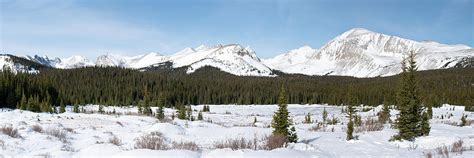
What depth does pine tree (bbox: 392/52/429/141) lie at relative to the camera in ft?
63.6

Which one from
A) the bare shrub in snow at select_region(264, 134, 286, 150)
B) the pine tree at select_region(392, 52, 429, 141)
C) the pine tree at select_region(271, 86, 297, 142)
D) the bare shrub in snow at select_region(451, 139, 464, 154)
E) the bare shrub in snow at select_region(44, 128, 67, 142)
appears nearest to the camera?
the bare shrub in snow at select_region(451, 139, 464, 154)

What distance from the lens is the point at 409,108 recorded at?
20844 millimetres

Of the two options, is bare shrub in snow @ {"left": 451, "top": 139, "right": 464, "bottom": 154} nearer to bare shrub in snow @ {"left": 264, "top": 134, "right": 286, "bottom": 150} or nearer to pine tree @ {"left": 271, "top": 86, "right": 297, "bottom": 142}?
bare shrub in snow @ {"left": 264, "top": 134, "right": 286, "bottom": 150}

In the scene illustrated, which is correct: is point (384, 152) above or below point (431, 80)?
below

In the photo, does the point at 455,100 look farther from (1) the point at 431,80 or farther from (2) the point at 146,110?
(2) the point at 146,110

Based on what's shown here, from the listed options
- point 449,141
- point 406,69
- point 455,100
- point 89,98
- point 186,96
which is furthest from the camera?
point 186,96

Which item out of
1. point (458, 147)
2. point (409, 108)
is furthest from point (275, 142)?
point (409, 108)

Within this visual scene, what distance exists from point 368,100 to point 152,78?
73824 mm

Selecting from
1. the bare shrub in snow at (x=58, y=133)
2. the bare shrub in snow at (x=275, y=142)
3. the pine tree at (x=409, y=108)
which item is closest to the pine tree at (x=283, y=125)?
the bare shrub in snow at (x=275, y=142)

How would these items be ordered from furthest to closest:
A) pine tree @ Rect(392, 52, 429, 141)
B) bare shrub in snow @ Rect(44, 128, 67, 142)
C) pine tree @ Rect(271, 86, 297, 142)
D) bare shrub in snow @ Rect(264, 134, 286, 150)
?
pine tree @ Rect(392, 52, 429, 141) < pine tree @ Rect(271, 86, 297, 142) < bare shrub in snow @ Rect(44, 128, 67, 142) < bare shrub in snow @ Rect(264, 134, 286, 150)

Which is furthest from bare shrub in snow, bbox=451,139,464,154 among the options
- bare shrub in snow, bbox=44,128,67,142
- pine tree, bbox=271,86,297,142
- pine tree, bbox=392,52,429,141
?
bare shrub in snow, bbox=44,128,67,142

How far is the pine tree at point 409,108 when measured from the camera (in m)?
19.4

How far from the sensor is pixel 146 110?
4978 centimetres

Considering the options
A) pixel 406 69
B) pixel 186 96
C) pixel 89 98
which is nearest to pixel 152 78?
pixel 186 96
